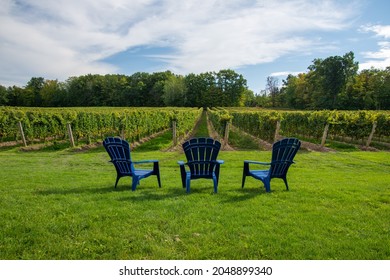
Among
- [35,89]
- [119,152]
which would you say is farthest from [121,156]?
[35,89]

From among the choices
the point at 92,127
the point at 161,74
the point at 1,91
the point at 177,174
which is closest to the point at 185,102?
the point at 161,74

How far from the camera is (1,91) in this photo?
230 feet

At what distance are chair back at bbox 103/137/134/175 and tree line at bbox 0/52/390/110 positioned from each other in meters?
55.8

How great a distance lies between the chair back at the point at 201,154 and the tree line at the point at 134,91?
6627 centimetres

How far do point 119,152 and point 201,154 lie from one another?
153cm

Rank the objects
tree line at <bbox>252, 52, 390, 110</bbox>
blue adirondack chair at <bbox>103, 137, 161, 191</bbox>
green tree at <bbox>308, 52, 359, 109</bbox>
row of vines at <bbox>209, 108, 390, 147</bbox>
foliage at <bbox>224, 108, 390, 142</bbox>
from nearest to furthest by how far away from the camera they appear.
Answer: blue adirondack chair at <bbox>103, 137, 161, 191</bbox>
row of vines at <bbox>209, 108, 390, 147</bbox>
foliage at <bbox>224, 108, 390, 142</bbox>
tree line at <bbox>252, 52, 390, 110</bbox>
green tree at <bbox>308, 52, 359, 109</bbox>

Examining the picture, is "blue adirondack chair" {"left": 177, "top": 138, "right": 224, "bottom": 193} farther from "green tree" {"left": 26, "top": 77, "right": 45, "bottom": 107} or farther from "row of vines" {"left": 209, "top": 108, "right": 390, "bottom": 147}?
"green tree" {"left": 26, "top": 77, "right": 45, "bottom": 107}

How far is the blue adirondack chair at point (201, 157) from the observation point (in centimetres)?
442

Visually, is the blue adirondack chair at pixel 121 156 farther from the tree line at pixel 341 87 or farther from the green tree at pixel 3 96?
the green tree at pixel 3 96

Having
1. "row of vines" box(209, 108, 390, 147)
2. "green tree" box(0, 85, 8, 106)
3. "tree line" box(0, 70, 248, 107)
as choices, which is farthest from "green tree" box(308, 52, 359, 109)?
"green tree" box(0, 85, 8, 106)

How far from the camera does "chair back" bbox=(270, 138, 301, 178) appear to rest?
440 cm

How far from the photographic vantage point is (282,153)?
14.6ft
